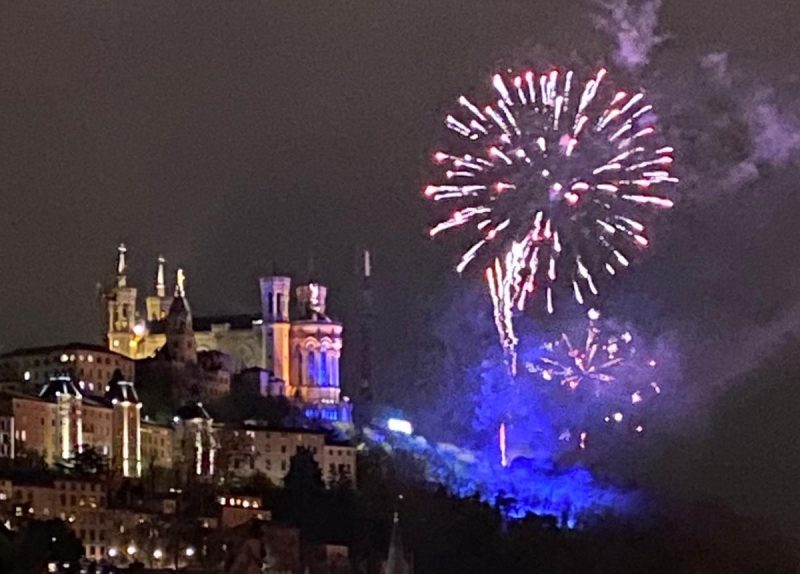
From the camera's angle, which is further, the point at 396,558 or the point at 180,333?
the point at 180,333

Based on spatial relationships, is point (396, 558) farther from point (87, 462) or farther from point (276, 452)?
point (276, 452)

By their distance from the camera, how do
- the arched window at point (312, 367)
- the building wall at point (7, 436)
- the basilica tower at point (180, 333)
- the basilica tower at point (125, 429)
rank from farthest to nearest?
the arched window at point (312, 367) → the basilica tower at point (180, 333) → the basilica tower at point (125, 429) → the building wall at point (7, 436)

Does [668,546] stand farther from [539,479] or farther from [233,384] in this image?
[233,384]

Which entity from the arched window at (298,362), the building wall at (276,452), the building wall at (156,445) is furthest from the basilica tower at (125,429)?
the arched window at (298,362)

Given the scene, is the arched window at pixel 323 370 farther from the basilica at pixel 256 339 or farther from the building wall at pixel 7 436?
the building wall at pixel 7 436

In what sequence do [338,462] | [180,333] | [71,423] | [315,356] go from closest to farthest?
[71,423] → [338,462] → [180,333] → [315,356]

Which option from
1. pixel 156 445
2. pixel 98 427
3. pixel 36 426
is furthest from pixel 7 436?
pixel 156 445
